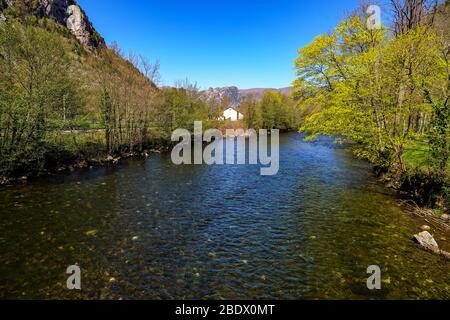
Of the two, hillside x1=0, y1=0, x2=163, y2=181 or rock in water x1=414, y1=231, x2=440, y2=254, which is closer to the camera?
rock in water x1=414, y1=231, x2=440, y2=254

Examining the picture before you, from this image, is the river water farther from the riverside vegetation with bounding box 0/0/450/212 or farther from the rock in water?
the riverside vegetation with bounding box 0/0/450/212

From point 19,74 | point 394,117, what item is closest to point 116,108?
point 19,74

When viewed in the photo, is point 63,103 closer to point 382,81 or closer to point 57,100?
point 57,100

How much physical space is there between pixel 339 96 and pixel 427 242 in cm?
1165

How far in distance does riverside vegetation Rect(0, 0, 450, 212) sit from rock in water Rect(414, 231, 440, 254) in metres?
3.94

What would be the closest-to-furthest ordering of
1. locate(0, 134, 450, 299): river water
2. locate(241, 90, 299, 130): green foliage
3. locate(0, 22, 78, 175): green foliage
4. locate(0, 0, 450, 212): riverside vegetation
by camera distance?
locate(0, 134, 450, 299): river water → locate(0, 0, 450, 212): riverside vegetation → locate(0, 22, 78, 175): green foliage → locate(241, 90, 299, 130): green foliage

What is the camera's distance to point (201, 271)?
8562mm

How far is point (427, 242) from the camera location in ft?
33.0

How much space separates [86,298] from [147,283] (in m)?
1.57

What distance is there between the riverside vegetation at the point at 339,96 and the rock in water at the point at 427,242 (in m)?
3.94

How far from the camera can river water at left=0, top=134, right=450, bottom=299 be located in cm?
771

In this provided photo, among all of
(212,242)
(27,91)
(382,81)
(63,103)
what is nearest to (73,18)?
(63,103)

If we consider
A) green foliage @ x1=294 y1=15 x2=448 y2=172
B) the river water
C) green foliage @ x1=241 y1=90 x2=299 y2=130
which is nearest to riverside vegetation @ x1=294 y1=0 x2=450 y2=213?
green foliage @ x1=294 y1=15 x2=448 y2=172
